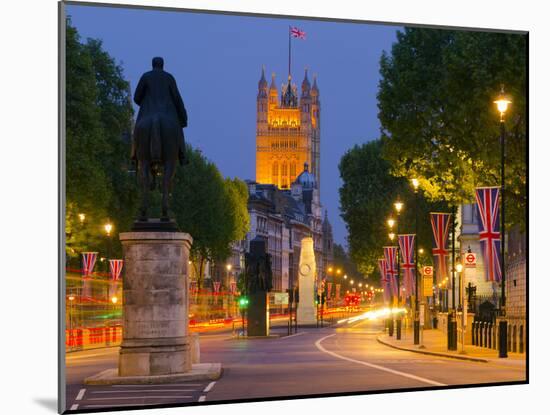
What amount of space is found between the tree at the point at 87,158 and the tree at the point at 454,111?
1301 cm

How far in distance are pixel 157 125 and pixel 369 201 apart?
7456 cm

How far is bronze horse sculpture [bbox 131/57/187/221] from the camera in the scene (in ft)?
94.2

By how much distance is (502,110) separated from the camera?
122 ft

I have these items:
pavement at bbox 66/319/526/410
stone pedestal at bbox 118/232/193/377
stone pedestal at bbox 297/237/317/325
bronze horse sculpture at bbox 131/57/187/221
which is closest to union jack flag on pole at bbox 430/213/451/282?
pavement at bbox 66/319/526/410

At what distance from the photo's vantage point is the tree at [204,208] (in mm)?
106188

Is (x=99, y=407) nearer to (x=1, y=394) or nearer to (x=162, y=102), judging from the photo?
(x=1, y=394)

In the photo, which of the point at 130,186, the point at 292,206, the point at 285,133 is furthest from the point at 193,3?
the point at 292,206

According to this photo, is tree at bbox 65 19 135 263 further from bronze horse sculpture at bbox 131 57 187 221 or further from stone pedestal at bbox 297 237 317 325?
stone pedestal at bbox 297 237 317 325

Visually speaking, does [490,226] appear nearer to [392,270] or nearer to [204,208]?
[392,270]

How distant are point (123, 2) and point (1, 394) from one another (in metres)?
8.26

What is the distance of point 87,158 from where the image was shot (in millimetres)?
58875

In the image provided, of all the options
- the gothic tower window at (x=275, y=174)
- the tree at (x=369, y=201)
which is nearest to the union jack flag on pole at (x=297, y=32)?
the tree at (x=369, y=201)

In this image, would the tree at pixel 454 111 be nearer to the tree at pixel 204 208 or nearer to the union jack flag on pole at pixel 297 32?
the union jack flag on pole at pixel 297 32

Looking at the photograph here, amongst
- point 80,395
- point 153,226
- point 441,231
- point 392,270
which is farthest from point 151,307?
point 392,270
